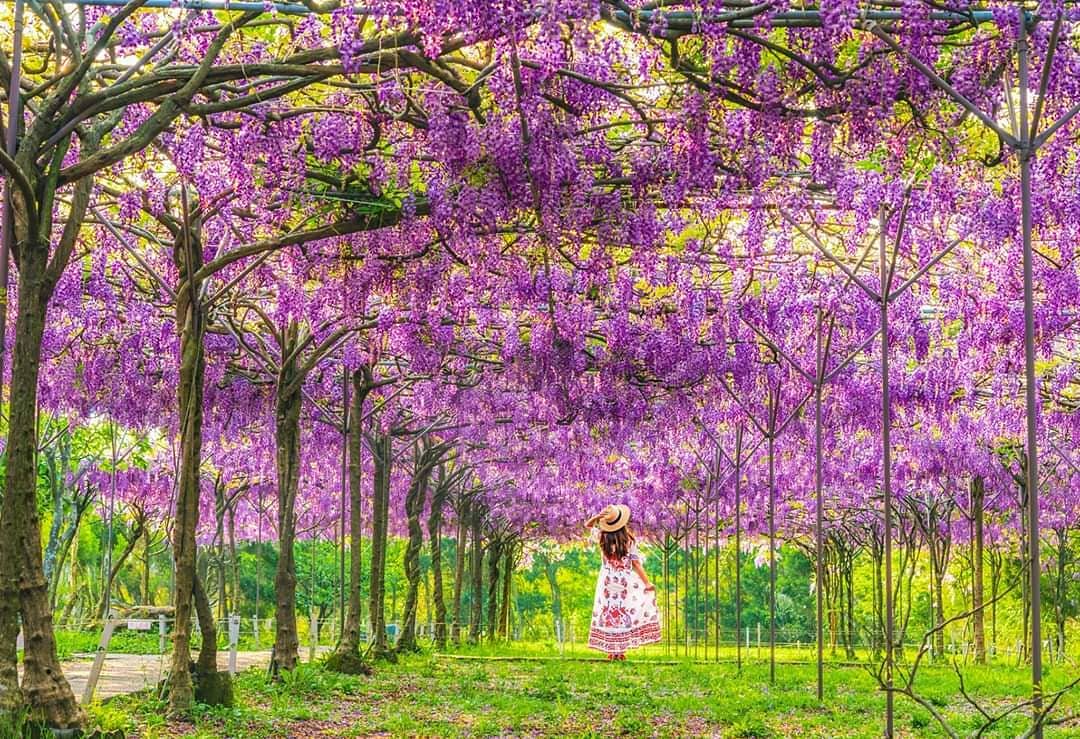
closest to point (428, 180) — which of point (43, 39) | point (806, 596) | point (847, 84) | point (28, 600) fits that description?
point (43, 39)

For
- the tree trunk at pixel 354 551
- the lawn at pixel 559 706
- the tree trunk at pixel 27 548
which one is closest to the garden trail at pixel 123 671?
the lawn at pixel 559 706

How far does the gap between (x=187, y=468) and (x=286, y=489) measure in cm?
291

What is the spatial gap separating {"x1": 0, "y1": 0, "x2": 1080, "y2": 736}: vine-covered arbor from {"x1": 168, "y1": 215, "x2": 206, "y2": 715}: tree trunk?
0.10 ft

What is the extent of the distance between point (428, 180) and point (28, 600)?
3.73m

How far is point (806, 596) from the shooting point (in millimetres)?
54656

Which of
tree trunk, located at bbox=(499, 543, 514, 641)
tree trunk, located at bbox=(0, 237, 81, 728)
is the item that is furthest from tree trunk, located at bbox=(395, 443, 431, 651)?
tree trunk, located at bbox=(0, 237, 81, 728)

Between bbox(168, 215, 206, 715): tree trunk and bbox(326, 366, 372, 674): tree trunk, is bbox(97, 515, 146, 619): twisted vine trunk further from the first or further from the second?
bbox(168, 215, 206, 715): tree trunk

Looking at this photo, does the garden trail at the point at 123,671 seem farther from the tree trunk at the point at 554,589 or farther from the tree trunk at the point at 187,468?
the tree trunk at the point at 554,589

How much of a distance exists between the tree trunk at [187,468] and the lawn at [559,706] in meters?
0.35

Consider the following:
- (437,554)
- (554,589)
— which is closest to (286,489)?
(437,554)

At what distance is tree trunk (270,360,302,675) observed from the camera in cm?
1123

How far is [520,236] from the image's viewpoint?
9.77 metres

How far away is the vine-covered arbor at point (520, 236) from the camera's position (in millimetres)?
5703

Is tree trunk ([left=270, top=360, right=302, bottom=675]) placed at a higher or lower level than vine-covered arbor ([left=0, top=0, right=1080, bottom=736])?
lower
